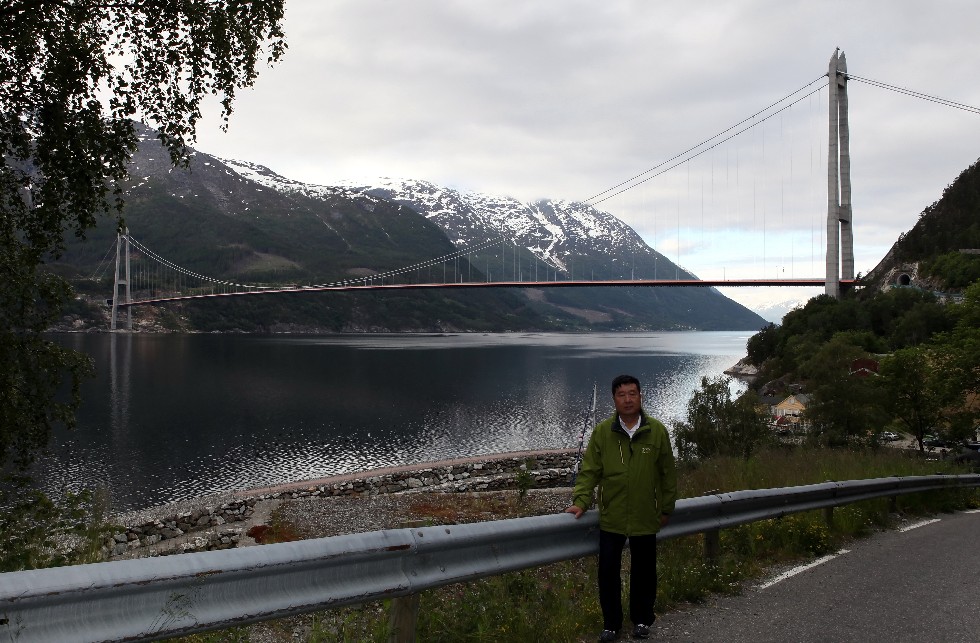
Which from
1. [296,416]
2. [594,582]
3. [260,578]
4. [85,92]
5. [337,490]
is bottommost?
[337,490]

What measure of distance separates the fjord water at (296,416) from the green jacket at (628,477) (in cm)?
1796

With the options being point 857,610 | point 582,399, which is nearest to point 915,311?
point 582,399

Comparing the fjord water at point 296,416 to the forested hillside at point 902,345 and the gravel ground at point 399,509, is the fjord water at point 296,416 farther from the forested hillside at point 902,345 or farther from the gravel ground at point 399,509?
the forested hillside at point 902,345

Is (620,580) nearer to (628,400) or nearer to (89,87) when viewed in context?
(628,400)

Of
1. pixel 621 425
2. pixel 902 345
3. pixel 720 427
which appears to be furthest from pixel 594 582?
pixel 902 345

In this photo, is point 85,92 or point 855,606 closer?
point 855,606

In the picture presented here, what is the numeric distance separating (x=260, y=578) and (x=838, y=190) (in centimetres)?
8997

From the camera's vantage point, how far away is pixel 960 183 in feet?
349

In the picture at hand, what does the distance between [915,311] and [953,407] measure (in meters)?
46.8

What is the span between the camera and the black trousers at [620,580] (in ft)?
14.9

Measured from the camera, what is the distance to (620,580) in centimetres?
459

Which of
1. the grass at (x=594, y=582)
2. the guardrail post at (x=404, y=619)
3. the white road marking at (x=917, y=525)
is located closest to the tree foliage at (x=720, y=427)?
the grass at (x=594, y=582)

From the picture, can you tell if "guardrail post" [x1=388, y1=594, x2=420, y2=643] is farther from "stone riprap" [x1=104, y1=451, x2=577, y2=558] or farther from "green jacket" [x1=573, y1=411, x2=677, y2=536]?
"stone riprap" [x1=104, y1=451, x2=577, y2=558]

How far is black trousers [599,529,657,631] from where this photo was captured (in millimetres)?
4547
